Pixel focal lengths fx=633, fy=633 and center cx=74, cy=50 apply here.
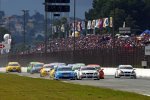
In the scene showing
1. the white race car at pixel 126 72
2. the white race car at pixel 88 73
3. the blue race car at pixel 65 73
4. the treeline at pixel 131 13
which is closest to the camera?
the blue race car at pixel 65 73

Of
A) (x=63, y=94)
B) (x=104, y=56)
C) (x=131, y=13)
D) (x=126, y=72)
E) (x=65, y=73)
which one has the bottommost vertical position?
(x=63, y=94)

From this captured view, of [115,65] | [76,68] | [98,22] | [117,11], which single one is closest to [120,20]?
[117,11]

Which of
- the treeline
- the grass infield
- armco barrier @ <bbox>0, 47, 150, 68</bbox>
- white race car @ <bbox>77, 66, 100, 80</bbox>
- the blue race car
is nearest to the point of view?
the grass infield

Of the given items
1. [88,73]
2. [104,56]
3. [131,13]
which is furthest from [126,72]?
[131,13]

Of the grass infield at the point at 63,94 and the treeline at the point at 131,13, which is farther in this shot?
the treeline at the point at 131,13

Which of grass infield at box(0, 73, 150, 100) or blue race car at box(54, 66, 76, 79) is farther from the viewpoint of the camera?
blue race car at box(54, 66, 76, 79)

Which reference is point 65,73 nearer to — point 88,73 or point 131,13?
point 88,73

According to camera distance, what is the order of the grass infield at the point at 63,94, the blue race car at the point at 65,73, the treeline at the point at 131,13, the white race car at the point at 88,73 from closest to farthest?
the grass infield at the point at 63,94 → the blue race car at the point at 65,73 → the white race car at the point at 88,73 → the treeline at the point at 131,13

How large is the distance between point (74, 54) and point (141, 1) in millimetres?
87909

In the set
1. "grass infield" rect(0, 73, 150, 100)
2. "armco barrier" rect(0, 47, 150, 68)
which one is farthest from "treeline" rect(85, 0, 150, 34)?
"grass infield" rect(0, 73, 150, 100)

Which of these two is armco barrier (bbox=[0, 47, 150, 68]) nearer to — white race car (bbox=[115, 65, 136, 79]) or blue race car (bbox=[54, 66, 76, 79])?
white race car (bbox=[115, 65, 136, 79])

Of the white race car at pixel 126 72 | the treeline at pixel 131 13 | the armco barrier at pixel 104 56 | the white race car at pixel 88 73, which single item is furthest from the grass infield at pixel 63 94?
the treeline at pixel 131 13

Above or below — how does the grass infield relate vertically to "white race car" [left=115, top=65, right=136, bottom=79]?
below

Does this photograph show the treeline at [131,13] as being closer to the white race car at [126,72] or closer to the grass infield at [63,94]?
→ the white race car at [126,72]
